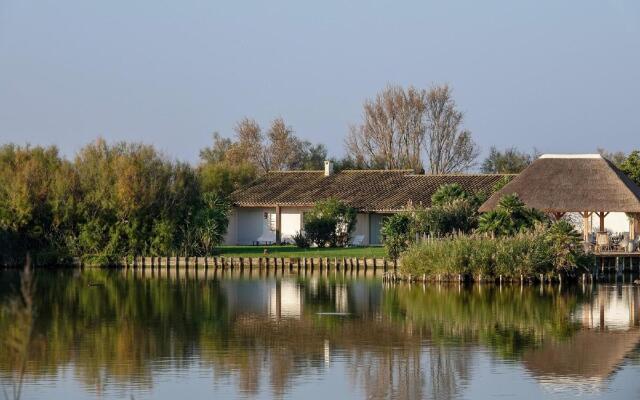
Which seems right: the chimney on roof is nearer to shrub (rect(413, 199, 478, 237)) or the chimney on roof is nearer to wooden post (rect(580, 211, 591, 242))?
shrub (rect(413, 199, 478, 237))

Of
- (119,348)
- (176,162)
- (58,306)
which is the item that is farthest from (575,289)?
(176,162)

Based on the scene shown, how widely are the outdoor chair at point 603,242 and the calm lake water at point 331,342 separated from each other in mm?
5368

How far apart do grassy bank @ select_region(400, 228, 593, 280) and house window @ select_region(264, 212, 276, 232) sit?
22007 mm

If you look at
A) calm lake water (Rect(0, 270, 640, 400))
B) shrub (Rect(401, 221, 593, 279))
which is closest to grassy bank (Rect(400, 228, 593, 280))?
shrub (Rect(401, 221, 593, 279))

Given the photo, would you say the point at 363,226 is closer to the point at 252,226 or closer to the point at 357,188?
the point at 357,188

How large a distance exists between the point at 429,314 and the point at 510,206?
47.0 feet

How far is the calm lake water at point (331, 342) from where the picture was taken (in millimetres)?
21542

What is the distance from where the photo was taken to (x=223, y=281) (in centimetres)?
4619

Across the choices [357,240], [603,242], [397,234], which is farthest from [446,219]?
[357,240]

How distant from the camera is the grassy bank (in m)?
42.0

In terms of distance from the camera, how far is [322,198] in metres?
63.3

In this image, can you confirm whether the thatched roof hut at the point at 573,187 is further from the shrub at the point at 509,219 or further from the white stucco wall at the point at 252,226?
the white stucco wall at the point at 252,226

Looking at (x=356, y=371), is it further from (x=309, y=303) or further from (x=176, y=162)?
(x=176, y=162)

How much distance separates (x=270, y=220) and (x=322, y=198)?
3062 millimetres
